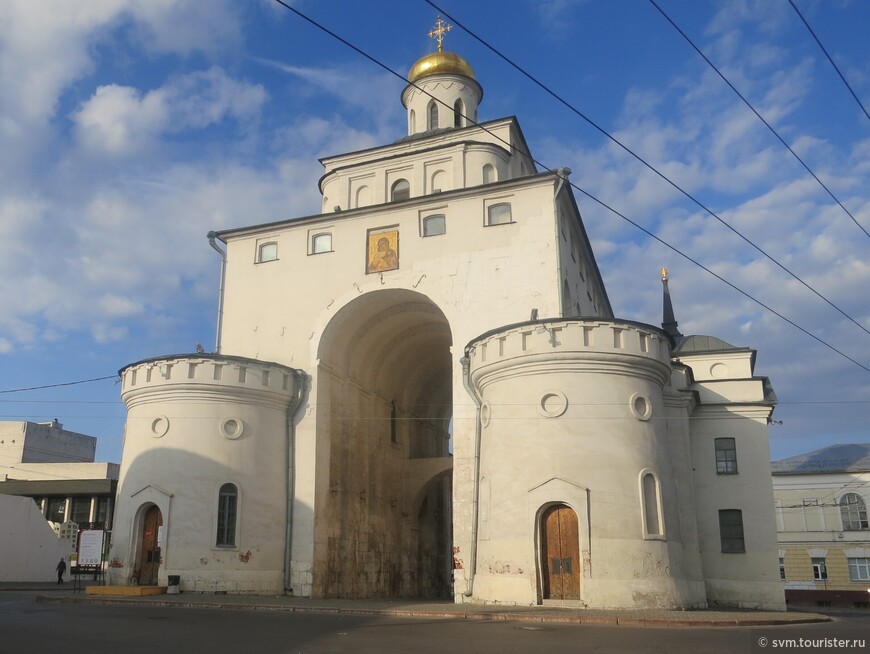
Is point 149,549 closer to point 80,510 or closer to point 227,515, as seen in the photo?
point 227,515

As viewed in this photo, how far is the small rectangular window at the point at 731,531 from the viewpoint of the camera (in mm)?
24578

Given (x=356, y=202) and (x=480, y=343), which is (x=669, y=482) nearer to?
(x=480, y=343)

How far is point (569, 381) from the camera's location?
19.8 m

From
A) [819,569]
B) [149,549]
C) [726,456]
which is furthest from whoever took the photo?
[819,569]

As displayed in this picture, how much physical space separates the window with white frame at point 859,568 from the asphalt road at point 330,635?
1144 inches

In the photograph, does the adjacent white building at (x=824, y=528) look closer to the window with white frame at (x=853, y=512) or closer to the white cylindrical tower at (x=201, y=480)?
the window with white frame at (x=853, y=512)

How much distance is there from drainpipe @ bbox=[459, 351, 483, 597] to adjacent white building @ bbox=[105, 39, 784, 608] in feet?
0.29

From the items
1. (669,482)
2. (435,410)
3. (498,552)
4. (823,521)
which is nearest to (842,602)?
(823,521)

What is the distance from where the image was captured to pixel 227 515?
2311 cm

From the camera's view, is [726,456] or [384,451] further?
[384,451]

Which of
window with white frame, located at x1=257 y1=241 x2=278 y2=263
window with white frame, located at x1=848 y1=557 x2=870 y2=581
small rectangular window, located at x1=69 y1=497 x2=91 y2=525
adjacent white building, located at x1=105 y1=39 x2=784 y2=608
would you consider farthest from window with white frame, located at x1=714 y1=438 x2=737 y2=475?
small rectangular window, located at x1=69 y1=497 x2=91 y2=525

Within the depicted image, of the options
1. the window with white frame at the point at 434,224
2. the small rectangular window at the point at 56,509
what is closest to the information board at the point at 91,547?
the window with white frame at the point at 434,224

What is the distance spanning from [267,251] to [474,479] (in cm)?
1146

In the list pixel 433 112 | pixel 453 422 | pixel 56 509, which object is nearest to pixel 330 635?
pixel 453 422
